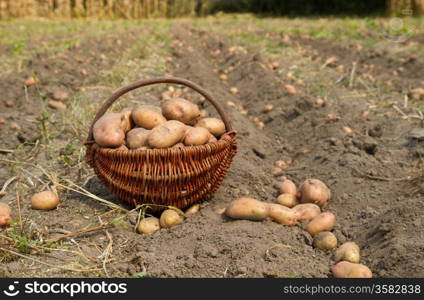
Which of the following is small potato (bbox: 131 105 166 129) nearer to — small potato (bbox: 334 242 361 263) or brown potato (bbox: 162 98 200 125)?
brown potato (bbox: 162 98 200 125)

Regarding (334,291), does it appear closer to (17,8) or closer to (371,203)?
(371,203)

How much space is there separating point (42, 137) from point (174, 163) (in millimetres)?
1668

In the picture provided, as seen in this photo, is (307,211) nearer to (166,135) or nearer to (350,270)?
(350,270)

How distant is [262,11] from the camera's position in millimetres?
15578

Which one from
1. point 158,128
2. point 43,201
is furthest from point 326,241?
point 43,201

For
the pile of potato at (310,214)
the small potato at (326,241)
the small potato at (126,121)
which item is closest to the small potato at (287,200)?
the pile of potato at (310,214)

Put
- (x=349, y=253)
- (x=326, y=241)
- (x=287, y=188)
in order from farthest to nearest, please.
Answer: (x=287, y=188) < (x=326, y=241) < (x=349, y=253)

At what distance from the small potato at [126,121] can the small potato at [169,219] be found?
1.68 feet

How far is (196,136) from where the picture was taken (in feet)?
9.53

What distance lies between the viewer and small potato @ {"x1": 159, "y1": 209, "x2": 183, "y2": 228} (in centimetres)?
290

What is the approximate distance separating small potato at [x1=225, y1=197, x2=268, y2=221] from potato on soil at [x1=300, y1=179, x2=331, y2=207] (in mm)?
321

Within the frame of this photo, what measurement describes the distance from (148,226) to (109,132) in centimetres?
54

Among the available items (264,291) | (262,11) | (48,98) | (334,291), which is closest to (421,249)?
(334,291)

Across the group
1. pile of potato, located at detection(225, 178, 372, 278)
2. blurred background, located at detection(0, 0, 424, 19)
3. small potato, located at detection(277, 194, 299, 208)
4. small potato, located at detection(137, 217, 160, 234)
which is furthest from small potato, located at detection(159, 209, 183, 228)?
blurred background, located at detection(0, 0, 424, 19)
